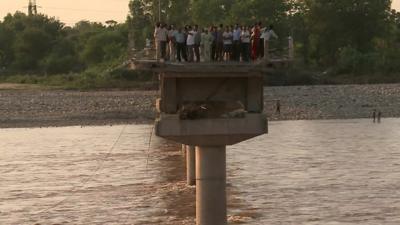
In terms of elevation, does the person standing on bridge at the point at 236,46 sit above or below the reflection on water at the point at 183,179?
above

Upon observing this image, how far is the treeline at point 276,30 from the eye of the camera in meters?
118

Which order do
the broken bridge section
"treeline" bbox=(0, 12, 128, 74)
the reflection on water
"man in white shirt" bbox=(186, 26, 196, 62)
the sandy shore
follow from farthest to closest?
"treeline" bbox=(0, 12, 128, 74)
the sandy shore
the reflection on water
"man in white shirt" bbox=(186, 26, 196, 62)
the broken bridge section

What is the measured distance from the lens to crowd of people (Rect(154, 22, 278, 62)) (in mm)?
27578

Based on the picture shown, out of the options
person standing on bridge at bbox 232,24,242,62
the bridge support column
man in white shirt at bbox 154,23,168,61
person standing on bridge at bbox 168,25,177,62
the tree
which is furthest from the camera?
the tree

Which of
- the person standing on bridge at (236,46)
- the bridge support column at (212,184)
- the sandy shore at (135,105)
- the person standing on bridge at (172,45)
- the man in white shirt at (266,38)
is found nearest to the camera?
the bridge support column at (212,184)

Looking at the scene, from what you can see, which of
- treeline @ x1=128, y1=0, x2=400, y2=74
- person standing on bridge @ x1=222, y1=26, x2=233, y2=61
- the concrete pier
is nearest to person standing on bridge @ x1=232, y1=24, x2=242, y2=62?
person standing on bridge @ x1=222, y1=26, x2=233, y2=61

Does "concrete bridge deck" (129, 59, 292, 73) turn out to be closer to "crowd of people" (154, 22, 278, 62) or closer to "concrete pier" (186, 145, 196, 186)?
"crowd of people" (154, 22, 278, 62)

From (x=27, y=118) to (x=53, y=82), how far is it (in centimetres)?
3464

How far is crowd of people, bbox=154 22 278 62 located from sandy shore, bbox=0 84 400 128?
1873 inches

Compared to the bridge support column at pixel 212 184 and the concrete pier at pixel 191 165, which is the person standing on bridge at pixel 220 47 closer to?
the bridge support column at pixel 212 184

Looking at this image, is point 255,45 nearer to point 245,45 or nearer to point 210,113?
point 245,45

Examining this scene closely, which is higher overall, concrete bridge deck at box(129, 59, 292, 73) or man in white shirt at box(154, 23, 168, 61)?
man in white shirt at box(154, 23, 168, 61)

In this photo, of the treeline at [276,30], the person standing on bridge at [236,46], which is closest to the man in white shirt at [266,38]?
the person standing on bridge at [236,46]

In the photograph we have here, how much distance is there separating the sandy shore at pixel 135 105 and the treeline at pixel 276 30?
61.5 ft
